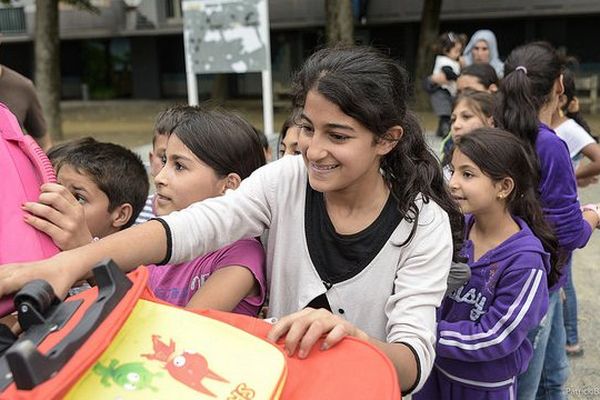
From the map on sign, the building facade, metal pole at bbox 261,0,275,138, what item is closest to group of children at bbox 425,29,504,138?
metal pole at bbox 261,0,275,138

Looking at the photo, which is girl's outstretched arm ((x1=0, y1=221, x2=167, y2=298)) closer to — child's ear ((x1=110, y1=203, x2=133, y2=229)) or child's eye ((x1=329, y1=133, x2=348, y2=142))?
child's eye ((x1=329, y1=133, x2=348, y2=142))

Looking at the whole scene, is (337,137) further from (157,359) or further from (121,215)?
(121,215)

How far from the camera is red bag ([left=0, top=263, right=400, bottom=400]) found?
765mm

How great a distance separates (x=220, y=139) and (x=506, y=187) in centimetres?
97

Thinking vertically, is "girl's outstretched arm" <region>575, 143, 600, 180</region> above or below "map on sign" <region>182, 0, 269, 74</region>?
below

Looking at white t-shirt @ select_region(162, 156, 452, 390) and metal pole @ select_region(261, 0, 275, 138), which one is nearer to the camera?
white t-shirt @ select_region(162, 156, 452, 390)

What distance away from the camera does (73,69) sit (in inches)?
990

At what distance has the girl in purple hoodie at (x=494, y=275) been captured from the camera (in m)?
1.88

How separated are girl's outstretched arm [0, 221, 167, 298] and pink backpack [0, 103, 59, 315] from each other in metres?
0.05

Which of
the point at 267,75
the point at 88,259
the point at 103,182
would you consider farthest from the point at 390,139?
the point at 267,75

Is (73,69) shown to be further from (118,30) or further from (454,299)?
(454,299)

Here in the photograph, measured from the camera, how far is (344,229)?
56.1 inches

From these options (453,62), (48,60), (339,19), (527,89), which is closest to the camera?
(527,89)

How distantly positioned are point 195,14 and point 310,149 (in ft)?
25.1
